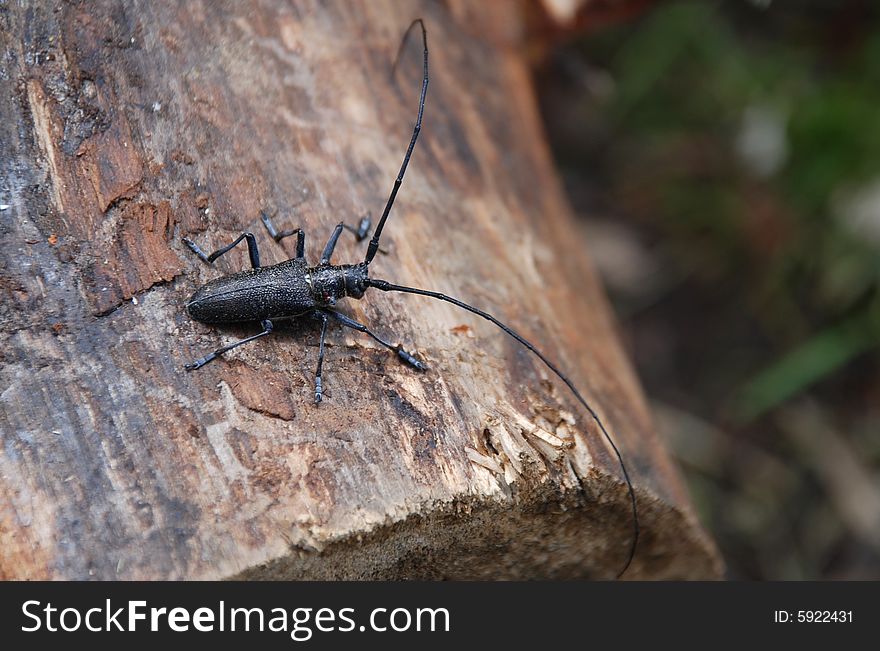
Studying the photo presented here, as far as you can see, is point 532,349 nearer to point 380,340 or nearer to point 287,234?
point 380,340

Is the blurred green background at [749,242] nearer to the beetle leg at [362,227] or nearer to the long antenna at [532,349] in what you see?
the long antenna at [532,349]

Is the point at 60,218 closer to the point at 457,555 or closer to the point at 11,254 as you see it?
the point at 11,254

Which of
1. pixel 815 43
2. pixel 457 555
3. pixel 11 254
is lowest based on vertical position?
pixel 457 555

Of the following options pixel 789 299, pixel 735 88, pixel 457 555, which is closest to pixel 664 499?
pixel 457 555

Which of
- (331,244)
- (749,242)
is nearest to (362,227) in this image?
(331,244)

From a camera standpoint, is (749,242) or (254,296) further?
(749,242)

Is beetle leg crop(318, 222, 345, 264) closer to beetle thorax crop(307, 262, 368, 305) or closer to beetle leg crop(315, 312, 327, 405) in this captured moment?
beetle thorax crop(307, 262, 368, 305)

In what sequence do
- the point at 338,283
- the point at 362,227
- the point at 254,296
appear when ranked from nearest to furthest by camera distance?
the point at 254,296
the point at 338,283
the point at 362,227

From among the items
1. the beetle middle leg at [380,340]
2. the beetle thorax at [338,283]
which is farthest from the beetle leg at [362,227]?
the beetle middle leg at [380,340]
